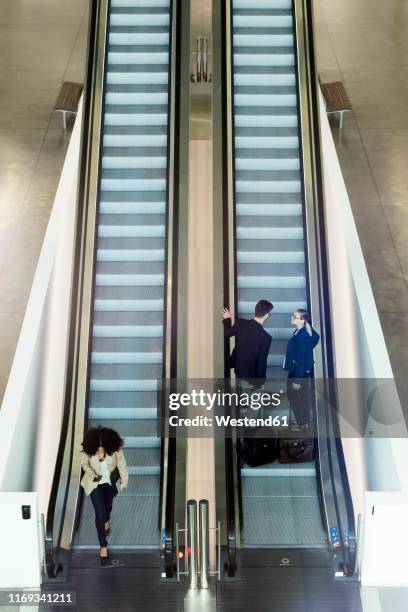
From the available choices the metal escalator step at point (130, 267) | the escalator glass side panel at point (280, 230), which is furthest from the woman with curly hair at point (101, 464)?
the metal escalator step at point (130, 267)

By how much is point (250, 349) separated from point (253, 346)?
4cm

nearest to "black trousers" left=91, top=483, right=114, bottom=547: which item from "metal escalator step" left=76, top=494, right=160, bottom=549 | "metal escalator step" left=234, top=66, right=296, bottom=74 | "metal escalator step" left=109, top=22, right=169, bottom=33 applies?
"metal escalator step" left=76, top=494, right=160, bottom=549

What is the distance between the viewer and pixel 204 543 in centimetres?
738

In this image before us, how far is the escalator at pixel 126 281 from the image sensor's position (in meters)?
8.28

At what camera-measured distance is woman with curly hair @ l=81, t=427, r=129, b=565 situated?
7.46 meters

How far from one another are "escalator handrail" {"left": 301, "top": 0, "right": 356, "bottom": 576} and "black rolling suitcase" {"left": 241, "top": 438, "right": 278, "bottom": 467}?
0.60m

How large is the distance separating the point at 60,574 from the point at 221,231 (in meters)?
4.24

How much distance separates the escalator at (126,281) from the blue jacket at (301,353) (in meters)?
1.33

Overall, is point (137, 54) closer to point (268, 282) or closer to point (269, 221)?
point (269, 221)

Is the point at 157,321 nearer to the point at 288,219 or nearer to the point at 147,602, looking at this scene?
the point at 288,219

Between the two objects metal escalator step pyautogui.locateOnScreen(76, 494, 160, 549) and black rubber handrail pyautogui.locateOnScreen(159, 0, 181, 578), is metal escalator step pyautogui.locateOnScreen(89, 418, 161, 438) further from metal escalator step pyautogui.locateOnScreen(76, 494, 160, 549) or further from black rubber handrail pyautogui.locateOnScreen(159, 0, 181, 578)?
metal escalator step pyautogui.locateOnScreen(76, 494, 160, 549)

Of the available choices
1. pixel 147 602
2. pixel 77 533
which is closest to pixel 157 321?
pixel 77 533

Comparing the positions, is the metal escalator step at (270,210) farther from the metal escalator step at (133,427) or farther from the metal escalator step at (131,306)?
the metal escalator step at (133,427)

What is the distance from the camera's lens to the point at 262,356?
28.0 ft
